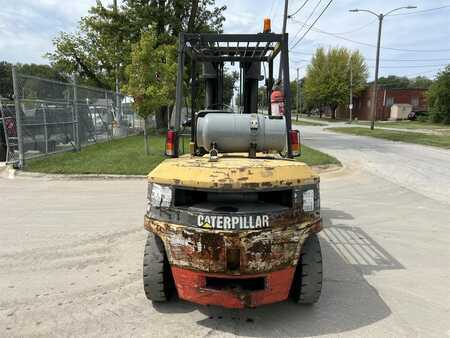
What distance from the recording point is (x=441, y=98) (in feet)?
148

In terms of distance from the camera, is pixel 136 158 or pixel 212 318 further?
pixel 136 158

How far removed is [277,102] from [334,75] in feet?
189

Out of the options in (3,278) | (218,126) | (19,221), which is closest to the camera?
(218,126)

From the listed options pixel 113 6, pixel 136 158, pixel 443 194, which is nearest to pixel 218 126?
pixel 443 194

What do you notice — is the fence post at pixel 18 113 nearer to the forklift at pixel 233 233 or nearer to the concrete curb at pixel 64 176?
the concrete curb at pixel 64 176

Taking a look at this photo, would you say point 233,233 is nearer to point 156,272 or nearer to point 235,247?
point 235,247

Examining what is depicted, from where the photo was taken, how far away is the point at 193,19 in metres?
25.1

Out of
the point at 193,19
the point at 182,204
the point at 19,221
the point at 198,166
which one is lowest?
the point at 19,221

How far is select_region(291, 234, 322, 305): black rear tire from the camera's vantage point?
356 centimetres

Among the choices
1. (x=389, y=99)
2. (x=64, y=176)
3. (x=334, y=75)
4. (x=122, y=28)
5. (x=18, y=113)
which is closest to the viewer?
(x=64, y=176)

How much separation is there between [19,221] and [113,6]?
73.1 feet

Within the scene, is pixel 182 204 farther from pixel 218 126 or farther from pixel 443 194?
pixel 443 194

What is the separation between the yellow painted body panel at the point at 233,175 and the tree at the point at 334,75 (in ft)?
193

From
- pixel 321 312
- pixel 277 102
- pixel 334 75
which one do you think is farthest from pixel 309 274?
pixel 334 75
